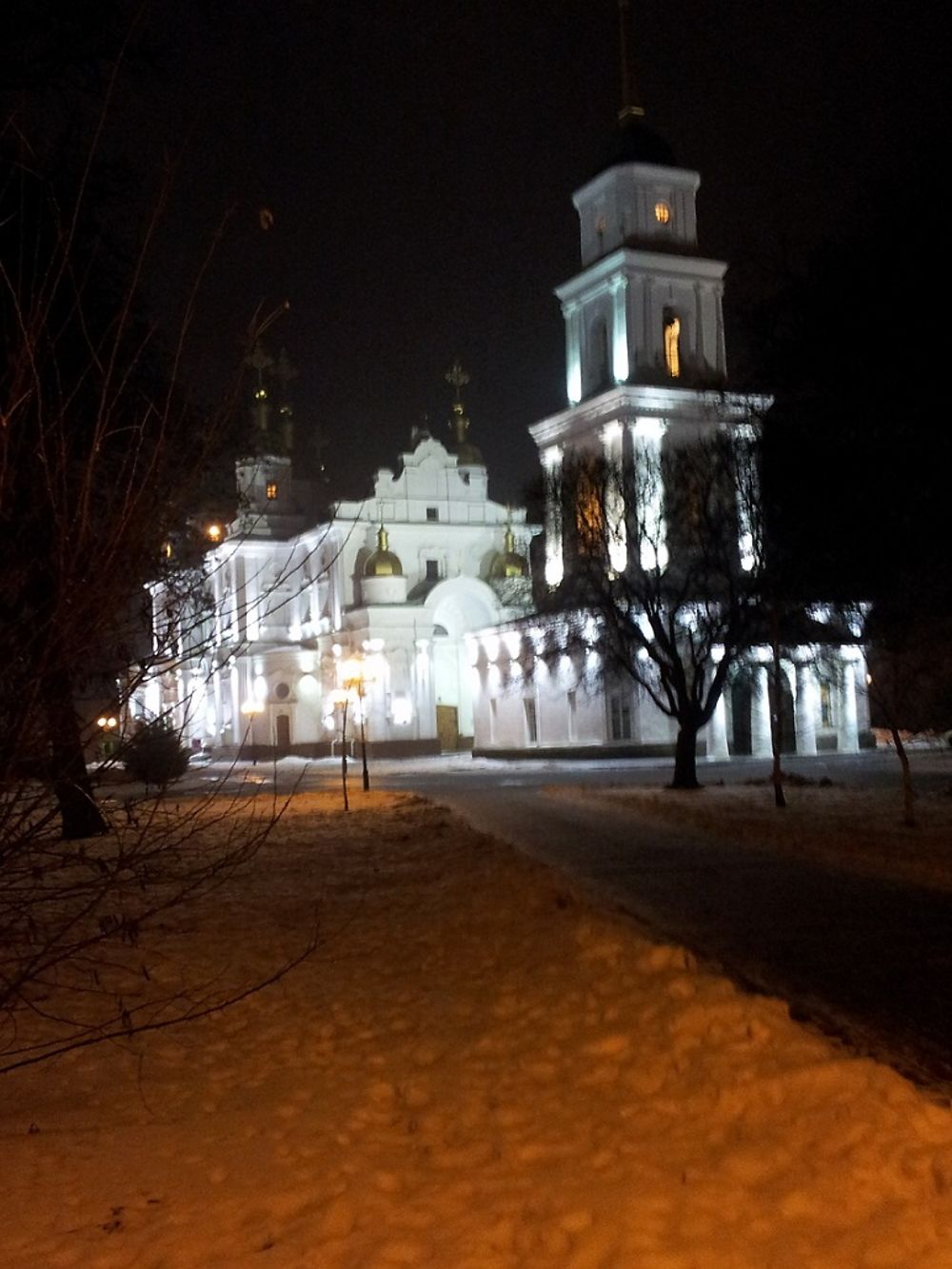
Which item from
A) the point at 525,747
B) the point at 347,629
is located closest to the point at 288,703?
the point at 347,629

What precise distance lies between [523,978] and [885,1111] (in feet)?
12.8

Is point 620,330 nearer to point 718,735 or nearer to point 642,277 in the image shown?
point 642,277

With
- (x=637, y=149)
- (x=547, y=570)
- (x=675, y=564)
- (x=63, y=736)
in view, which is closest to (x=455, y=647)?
(x=547, y=570)

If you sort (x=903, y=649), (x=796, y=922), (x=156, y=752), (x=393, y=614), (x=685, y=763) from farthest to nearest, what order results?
(x=393, y=614)
(x=685, y=763)
(x=903, y=649)
(x=796, y=922)
(x=156, y=752)

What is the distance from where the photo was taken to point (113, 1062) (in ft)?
24.6

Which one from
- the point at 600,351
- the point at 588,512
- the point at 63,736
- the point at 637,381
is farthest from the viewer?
the point at 600,351

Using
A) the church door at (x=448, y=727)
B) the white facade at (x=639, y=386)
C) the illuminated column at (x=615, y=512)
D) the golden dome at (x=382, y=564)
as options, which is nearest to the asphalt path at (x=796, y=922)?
the illuminated column at (x=615, y=512)

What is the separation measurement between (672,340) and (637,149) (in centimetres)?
762

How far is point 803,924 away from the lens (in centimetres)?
1159

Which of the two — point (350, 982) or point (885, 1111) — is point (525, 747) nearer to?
point (350, 982)

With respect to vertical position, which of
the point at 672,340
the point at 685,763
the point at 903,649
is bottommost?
the point at 685,763

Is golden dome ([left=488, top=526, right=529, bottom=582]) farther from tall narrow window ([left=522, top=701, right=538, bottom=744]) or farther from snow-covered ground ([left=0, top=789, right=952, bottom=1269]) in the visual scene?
snow-covered ground ([left=0, top=789, right=952, bottom=1269])

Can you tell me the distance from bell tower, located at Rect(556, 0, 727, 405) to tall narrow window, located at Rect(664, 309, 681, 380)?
0.04m

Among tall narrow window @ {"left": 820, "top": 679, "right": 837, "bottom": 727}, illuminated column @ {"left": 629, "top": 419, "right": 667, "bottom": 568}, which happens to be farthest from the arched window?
tall narrow window @ {"left": 820, "top": 679, "right": 837, "bottom": 727}
